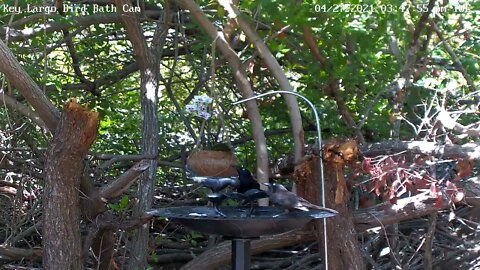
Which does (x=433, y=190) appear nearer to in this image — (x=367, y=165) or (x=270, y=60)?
(x=367, y=165)

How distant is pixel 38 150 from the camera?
5094mm

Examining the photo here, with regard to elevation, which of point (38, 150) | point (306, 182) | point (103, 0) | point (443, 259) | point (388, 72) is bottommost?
point (443, 259)

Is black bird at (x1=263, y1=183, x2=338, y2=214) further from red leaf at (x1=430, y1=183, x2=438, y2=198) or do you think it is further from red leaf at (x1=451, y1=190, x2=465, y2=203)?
red leaf at (x1=451, y1=190, x2=465, y2=203)

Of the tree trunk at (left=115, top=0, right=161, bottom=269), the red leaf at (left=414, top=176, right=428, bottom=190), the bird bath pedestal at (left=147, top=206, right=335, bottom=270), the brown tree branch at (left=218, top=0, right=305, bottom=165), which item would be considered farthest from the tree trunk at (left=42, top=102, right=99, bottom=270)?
the red leaf at (left=414, top=176, right=428, bottom=190)

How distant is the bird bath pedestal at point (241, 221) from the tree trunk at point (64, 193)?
104cm

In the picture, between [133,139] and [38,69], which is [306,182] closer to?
[38,69]

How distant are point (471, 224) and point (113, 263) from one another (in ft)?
7.97

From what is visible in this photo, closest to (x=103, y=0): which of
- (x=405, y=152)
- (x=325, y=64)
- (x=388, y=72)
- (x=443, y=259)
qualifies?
(x=325, y=64)

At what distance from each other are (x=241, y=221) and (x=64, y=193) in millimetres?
1560

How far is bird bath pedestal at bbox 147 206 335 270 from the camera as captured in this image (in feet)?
8.82

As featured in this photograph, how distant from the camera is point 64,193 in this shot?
12.9 feet

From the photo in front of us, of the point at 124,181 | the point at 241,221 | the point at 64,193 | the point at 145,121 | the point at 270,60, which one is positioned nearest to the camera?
the point at 241,221

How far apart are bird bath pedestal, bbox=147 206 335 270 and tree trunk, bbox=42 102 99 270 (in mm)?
1039
